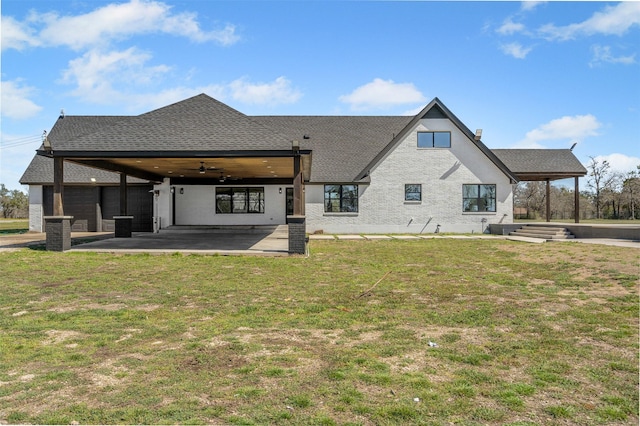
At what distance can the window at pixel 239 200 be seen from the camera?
2552 centimetres

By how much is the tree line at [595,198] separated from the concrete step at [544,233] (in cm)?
2091

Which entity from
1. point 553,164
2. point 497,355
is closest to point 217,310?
point 497,355

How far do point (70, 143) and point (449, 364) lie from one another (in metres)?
14.9

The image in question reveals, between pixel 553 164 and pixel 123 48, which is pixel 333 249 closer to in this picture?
pixel 123 48

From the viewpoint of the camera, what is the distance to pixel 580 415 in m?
3.15

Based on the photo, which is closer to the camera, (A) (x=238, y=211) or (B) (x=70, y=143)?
(B) (x=70, y=143)

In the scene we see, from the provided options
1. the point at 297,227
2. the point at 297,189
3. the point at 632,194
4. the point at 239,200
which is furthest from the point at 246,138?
the point at 632,194

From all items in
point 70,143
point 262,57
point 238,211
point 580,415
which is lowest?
point 580,415

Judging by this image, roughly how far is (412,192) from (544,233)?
7.41 meters

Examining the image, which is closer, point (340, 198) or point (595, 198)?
point (340, 198)

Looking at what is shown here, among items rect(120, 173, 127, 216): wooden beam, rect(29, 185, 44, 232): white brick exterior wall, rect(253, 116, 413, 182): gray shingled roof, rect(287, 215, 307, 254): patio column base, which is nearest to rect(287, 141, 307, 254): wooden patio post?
rect(287, 215, 307, 254): patio column base

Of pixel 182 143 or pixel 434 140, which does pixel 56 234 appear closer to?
pixel 182 143

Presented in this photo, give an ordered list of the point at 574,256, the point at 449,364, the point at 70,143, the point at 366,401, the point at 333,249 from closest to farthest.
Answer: the point at 366,401 → the point at 449,364 → the point at 574,256 → the point at 70,143 → the point at 333,249

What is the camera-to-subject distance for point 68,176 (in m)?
24.4
